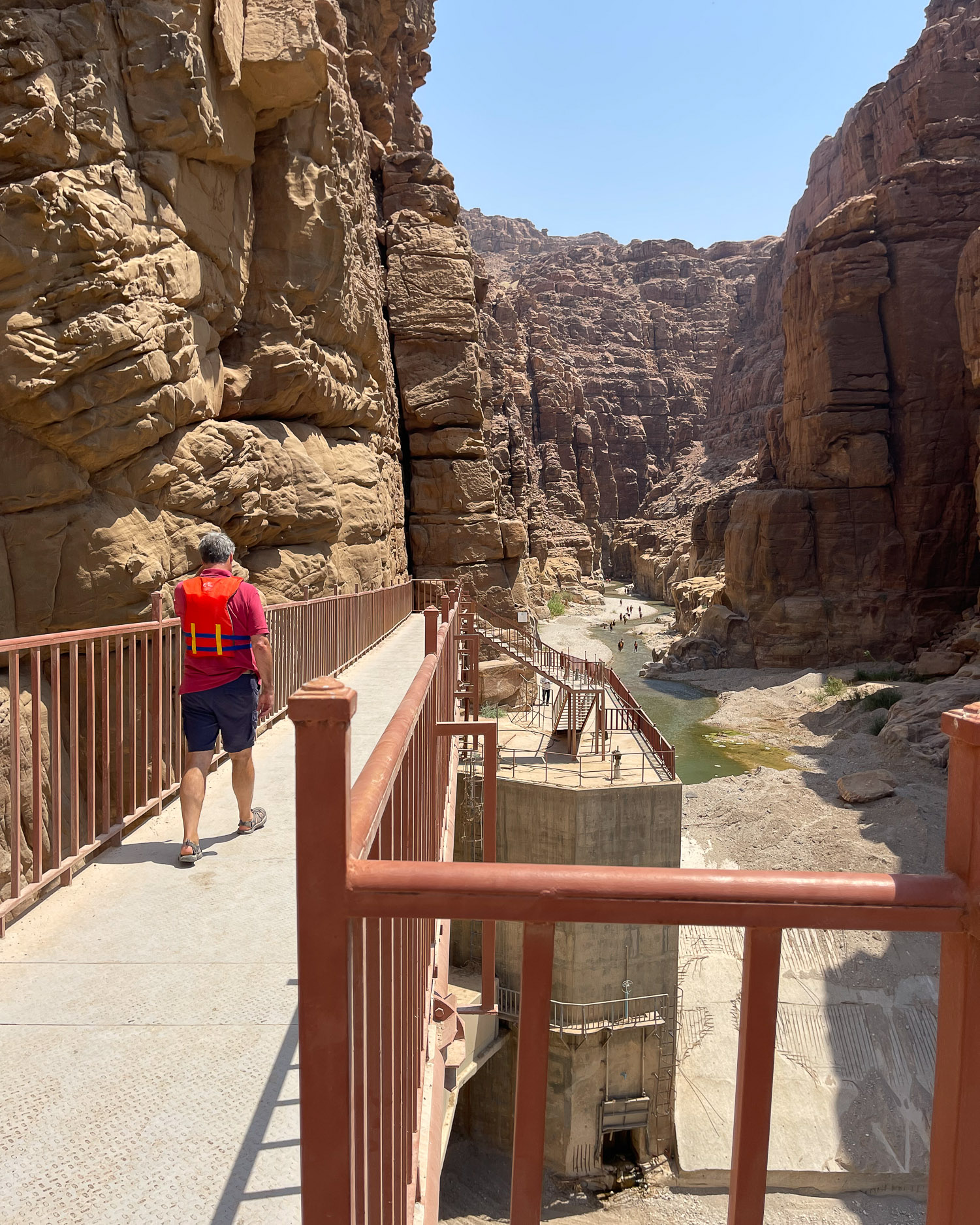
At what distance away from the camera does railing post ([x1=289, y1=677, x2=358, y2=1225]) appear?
1300mm

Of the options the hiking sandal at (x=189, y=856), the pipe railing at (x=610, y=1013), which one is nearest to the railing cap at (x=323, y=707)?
the hiking sandal at (x=189, y=856)

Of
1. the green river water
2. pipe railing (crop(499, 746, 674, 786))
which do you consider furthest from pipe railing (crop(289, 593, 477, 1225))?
the green river water

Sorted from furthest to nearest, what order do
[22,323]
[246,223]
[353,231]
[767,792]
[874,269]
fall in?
[874,269], [767,792], [353,231], [246,223], [22,323]

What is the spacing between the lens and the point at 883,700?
29.1 meters

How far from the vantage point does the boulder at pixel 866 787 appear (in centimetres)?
2123

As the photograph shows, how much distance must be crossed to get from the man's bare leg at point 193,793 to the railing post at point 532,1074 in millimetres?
3298

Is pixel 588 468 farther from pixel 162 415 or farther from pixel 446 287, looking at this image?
pixel 162 415

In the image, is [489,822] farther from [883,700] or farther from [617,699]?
[883,700]

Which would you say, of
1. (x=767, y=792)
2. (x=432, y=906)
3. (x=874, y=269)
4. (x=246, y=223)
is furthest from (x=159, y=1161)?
(x=874, y=269)

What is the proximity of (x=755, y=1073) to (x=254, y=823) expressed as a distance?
407 centimetres

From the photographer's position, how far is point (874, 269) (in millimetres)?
37406

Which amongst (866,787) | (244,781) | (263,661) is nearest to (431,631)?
(263,661)

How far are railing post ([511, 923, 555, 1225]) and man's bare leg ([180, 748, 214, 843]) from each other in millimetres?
3298

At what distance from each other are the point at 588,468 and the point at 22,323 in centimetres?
7827
